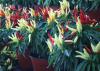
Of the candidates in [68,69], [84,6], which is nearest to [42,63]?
[68,69]

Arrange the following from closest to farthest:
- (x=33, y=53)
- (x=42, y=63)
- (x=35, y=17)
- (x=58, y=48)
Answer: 1. (x=58, y=48)
2. (x=42, y=63)
3. (x=33, y=53)
4. (x=35, y=17)

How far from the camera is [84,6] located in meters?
4.18

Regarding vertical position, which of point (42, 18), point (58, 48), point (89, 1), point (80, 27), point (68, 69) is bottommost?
point (68, 69)

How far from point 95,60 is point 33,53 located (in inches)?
50.1

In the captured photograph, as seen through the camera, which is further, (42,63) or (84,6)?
(84,6)

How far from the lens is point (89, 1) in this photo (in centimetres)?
414

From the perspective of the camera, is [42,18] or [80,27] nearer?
[80,27]

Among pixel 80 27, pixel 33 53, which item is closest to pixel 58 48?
pixel 80 27

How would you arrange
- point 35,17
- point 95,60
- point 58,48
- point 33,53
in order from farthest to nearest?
1. point 35,17
2. point 33,53
3. point 58,48
4. point 95,60

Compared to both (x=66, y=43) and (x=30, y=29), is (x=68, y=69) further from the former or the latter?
(x=30, y=29)

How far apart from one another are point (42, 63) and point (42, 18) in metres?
0.80

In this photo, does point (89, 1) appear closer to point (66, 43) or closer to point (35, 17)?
point (35, 17)

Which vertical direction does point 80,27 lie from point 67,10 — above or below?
below

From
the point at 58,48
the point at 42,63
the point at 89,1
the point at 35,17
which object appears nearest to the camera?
the point at 58,48
